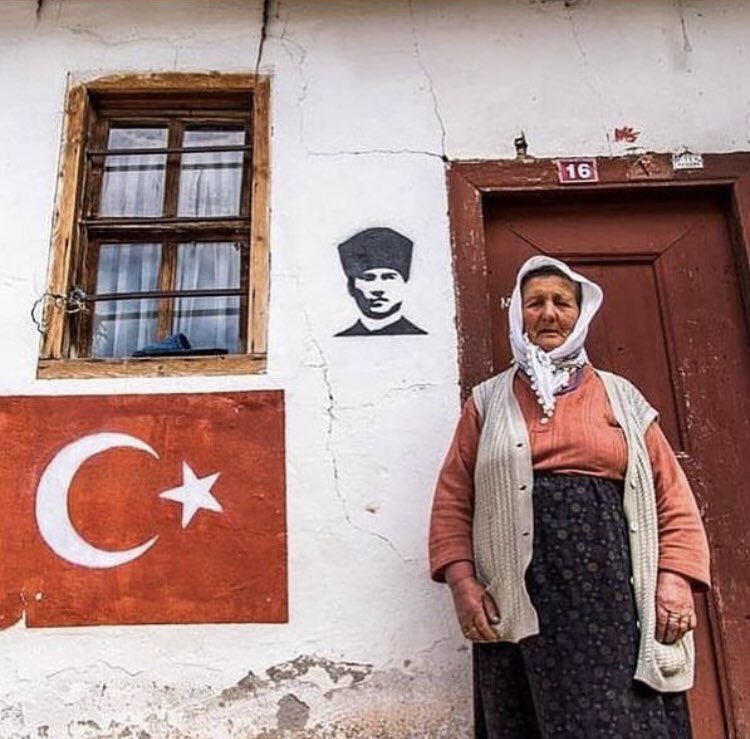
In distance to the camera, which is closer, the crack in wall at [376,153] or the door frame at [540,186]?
the door frame at [540,186]

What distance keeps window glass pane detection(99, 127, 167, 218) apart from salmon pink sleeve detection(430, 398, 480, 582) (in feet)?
5.34

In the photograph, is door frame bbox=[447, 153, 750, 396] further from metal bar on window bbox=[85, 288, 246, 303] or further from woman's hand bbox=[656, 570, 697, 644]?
woman's hand bbox=[656, 570, 697, 644]

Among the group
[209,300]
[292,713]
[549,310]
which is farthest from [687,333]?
[292,713]

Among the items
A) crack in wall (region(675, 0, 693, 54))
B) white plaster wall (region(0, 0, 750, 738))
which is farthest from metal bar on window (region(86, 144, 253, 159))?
crack in wall (region(675, 0, 693, 54))

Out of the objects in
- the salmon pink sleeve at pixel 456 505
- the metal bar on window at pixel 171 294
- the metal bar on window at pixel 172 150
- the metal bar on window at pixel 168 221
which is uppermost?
the metal bar on window at pixel 172 150

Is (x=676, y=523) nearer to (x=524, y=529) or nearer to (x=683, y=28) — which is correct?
(x=524, y=529)

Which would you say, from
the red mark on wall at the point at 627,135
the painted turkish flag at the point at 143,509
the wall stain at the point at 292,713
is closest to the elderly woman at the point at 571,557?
the wall stain at the point at 292,713

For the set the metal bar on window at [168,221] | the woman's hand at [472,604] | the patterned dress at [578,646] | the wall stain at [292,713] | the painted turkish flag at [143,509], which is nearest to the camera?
the patterned dress at [578,646]

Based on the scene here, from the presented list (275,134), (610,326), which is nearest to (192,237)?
(275,134)

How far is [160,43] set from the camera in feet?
12.2

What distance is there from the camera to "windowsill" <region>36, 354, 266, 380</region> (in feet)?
10.5

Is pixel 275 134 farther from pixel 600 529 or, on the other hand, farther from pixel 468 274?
pixel 600 529

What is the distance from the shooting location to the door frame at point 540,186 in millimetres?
3314

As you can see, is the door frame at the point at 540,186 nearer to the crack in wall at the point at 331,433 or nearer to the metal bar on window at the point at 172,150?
the crack in wall at the point at 331,433
